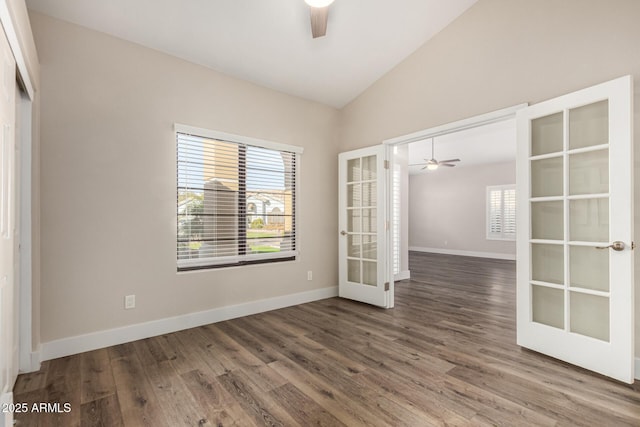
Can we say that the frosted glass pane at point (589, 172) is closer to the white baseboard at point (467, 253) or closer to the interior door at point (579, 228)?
the interior door at point (579, 228)

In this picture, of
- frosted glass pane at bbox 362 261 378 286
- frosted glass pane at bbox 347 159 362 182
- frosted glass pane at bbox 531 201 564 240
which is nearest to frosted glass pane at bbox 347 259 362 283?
frosted glass pane at bbox 362 261 378 286

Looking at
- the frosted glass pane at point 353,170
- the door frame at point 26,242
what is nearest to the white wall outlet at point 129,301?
the door frame at point 26,242

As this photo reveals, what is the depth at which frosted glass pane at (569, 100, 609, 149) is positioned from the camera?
2275mm

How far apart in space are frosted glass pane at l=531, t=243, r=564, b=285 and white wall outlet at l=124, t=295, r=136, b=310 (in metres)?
3.60

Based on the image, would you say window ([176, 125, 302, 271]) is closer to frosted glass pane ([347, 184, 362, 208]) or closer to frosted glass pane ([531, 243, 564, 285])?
frosted glass pane ([347, 184, 362, 208])

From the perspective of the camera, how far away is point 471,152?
7.92 meters

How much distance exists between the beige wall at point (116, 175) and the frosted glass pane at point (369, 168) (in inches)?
60.8

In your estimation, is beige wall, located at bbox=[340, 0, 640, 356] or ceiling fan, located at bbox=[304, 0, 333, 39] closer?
ceiling fan, located at bbox=[304, 0, 333, 39]

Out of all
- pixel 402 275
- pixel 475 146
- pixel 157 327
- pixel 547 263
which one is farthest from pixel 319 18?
pixel 475 146

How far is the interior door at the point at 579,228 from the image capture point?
7.02 ft

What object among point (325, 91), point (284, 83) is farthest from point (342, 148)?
point (284, 83)

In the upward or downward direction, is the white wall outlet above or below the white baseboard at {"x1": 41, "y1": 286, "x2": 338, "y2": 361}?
above

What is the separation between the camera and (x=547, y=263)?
262cm

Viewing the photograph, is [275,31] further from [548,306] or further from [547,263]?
[548,306]
